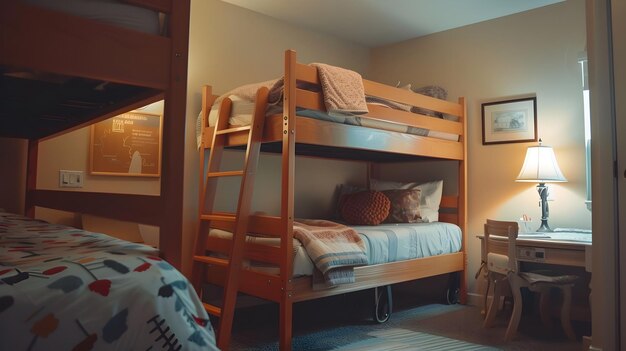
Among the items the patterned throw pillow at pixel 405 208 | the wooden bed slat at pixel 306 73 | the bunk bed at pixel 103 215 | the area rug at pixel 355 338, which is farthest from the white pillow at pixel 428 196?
the bunk bed at pixel 103 215

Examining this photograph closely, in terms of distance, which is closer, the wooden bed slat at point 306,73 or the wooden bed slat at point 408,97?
the wooden bed slat at point 306,73

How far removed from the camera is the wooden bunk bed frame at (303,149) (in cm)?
240

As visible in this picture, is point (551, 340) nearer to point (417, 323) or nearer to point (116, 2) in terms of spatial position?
point (417, 323)

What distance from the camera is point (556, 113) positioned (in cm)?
347

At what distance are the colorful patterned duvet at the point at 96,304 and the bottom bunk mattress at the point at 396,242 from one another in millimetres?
1476

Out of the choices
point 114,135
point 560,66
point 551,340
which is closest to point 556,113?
point 560,66

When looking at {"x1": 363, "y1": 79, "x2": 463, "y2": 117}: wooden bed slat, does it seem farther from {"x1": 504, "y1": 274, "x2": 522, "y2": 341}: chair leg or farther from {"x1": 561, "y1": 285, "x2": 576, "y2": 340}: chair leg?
{"x1": 561, "y1": 285, "x2": 576, "y2": 340}: chair leg

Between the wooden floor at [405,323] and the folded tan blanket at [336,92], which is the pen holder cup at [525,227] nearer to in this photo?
the wooden floor at [405,323]

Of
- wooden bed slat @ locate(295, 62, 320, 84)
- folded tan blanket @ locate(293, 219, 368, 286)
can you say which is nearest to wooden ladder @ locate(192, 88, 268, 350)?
wooden bed slat @ locate(295, 62, 320, 84)

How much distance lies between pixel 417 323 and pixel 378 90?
5.32 ft

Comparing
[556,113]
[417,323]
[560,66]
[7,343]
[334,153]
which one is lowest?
[417,323]

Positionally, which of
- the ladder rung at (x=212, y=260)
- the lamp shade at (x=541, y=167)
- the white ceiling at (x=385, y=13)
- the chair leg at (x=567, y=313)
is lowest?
the chair leg at (x=567, y=313)

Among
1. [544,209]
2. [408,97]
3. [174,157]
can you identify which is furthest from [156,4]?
[544,209]

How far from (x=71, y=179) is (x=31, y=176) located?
0.22 m
